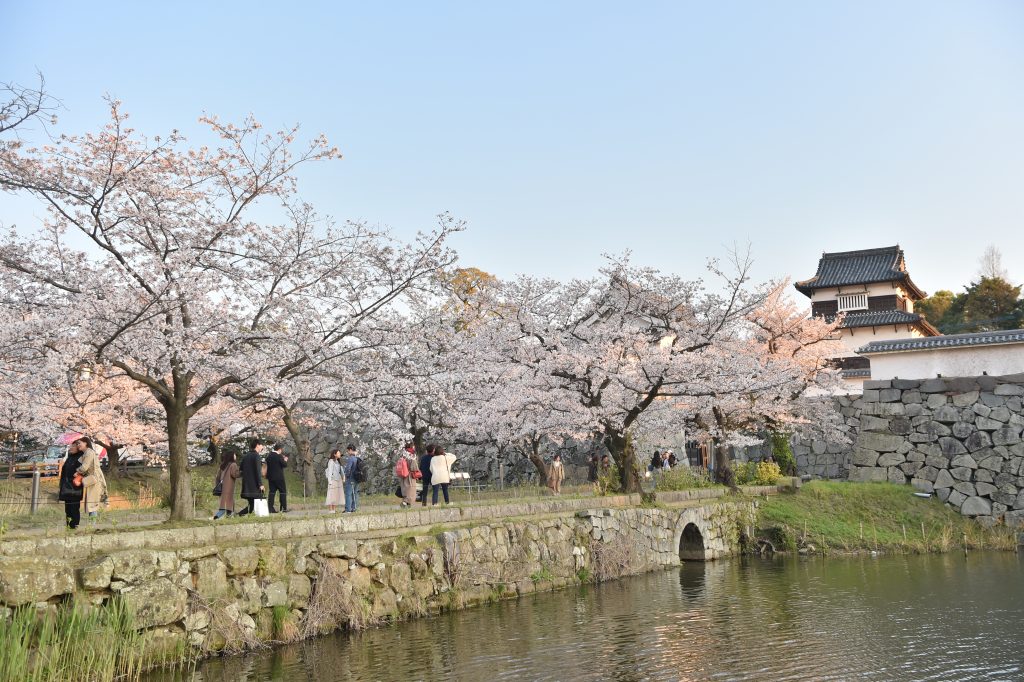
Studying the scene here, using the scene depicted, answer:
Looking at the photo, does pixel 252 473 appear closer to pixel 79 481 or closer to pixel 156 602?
pixel 79 481

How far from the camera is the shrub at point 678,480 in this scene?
24.4 m

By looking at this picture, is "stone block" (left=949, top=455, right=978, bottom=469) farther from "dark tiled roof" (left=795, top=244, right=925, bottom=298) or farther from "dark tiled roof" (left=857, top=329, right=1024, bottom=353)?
"dark tiled roof" (left=795, top=244, right=925, bottom=298)

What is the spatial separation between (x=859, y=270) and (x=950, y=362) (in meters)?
16.3

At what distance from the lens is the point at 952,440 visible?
2800cm

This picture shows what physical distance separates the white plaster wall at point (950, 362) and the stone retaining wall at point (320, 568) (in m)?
15.1

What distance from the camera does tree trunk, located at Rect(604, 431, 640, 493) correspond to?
21906 millimetres

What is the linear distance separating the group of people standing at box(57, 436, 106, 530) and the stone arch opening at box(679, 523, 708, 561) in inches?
589

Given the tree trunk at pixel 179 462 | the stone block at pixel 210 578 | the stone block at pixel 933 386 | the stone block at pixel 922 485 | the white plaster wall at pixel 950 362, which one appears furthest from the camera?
the stone block at pixel 933 386

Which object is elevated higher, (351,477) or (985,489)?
(351,477)

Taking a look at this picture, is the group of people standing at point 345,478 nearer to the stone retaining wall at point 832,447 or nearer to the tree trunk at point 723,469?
the tree trunk at point 723,469

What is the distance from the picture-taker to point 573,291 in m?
26.6

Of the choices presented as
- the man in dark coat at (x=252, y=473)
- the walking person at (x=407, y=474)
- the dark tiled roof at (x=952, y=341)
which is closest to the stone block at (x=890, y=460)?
the dark tiled roof at (x=952, y=341)

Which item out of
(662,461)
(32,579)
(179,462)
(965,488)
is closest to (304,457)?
(662,461)

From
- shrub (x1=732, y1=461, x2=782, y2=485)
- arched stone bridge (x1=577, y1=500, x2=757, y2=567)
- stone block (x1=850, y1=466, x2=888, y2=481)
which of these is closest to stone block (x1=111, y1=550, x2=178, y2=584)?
arched stone bridge (x1=577, y1=500, x2=757, y2=567)
